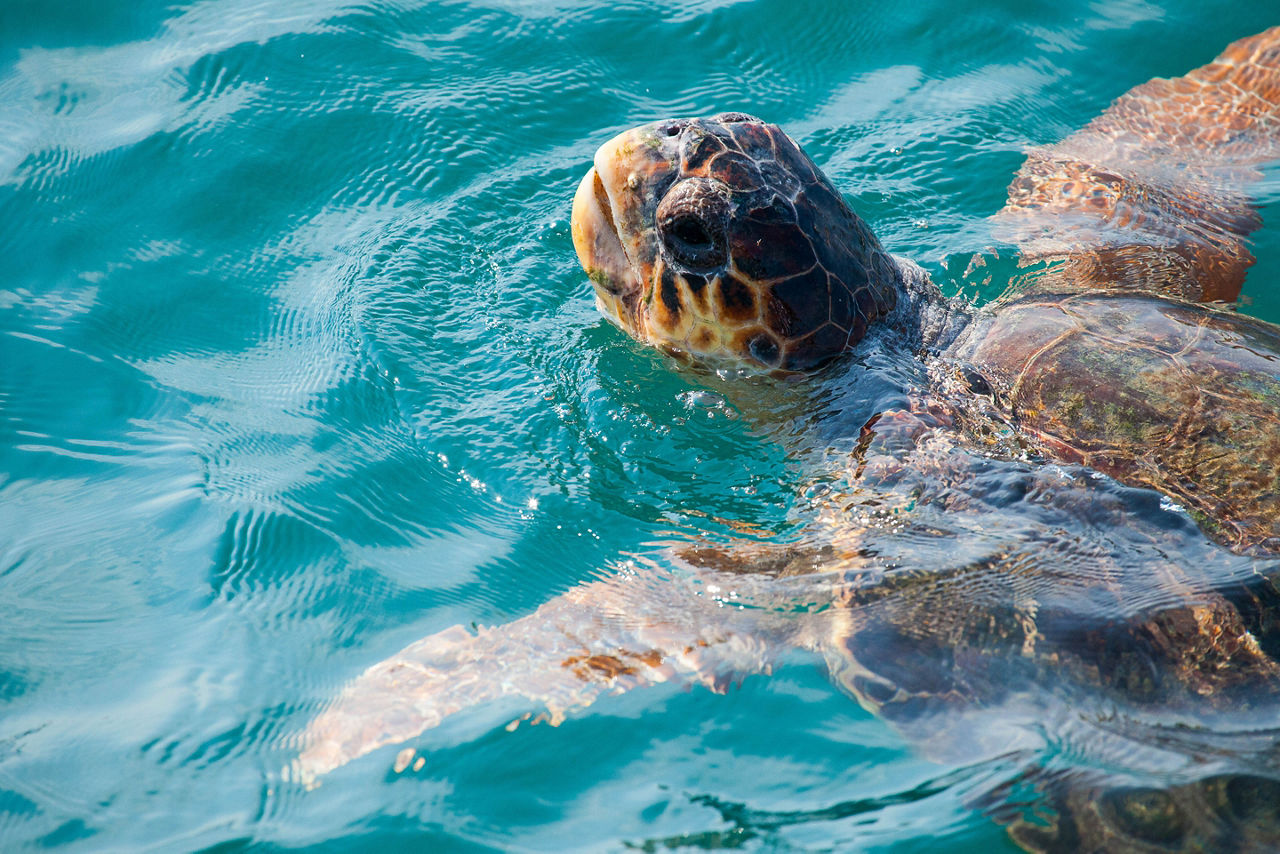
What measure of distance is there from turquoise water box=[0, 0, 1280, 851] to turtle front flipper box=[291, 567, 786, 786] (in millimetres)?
70

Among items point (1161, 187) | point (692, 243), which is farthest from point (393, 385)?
point (1161, 187)

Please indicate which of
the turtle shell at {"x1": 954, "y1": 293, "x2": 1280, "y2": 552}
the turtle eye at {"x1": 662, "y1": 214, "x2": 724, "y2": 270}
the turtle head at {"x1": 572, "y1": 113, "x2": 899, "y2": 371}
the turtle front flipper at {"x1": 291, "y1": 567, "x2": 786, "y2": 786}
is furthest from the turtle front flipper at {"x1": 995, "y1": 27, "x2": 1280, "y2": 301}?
the turtle front flipper at {"x1": 291, "y1": 567, "x2": 786, "y2": 786}

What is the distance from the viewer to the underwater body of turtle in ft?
7.64

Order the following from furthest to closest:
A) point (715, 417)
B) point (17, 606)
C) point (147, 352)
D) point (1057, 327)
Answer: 1. point (147, 352)
2. point (715, 417)
3. point (1057, 327)
4. point (17, 606)

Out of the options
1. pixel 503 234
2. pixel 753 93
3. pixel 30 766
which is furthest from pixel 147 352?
pixel 753 93

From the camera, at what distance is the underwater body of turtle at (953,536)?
91.7 inches

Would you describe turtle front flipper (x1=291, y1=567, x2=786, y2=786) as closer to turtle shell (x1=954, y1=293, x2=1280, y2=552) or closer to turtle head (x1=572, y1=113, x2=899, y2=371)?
turtle head (x1=572, y1=113, x2=899, y2=371)

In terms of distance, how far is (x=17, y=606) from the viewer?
287cm

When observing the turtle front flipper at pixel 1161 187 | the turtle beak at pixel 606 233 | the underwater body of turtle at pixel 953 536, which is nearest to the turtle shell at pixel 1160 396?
the underwater body of turtle at pixel 953 536

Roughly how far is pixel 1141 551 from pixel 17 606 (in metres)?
3.49

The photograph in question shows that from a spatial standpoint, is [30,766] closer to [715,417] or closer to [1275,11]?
[715,417]

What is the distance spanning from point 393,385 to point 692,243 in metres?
1.38

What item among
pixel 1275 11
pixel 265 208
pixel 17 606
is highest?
pixel 1275 11

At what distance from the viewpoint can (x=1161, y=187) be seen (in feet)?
15.4
